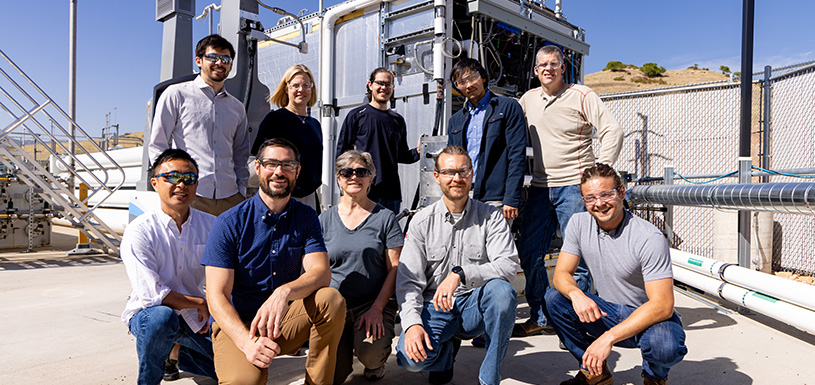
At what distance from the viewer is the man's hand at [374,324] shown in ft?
8.51

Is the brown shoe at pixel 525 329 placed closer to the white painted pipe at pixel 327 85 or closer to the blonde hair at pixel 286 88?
the blonde hair at pixel 286 88

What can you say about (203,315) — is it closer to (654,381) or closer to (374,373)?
(374,373)

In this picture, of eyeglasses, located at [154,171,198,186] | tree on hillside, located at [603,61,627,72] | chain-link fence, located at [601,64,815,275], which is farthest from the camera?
tree on hillside, located at [603,61,627,72]

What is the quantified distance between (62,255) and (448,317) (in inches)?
321

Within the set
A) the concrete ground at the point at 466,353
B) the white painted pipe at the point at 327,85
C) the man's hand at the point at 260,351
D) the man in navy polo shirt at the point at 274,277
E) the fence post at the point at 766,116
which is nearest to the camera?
the man's hand at the point at 260,351

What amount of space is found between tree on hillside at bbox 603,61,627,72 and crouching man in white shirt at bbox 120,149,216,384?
4618cm

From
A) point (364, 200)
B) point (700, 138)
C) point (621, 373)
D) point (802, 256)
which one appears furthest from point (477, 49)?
point (700, 138)

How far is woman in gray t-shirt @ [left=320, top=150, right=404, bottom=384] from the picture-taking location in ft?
8.84

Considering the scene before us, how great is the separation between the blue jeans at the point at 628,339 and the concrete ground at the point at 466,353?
0.36m

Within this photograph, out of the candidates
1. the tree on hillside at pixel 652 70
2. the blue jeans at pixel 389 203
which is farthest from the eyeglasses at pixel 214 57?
the tree on hillside at pixel 652 70

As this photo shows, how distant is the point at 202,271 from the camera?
8.63 feet

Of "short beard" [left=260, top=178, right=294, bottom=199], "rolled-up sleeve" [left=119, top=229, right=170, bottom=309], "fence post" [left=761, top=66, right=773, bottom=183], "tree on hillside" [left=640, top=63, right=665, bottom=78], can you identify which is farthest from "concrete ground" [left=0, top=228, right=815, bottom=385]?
"tree on hillside" [left=640, top=63, right=665, bottom=78]

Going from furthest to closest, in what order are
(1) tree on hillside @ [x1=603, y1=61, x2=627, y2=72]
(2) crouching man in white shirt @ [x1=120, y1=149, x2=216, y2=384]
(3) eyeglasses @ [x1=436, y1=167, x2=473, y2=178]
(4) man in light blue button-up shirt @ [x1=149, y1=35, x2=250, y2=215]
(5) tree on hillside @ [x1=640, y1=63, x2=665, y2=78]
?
1. (1) tree on hillside @ [x1=603, y1=61, x2=627, y2=72]
2. (5) tree on hillside @ [x1=640, y1=63, x2=665, y2=78]
3. (4) man in light blue button-up shirt @ [x1=149, y1=35, x2=250, y2=215]
4. (3) eyeglasses @ [x1=436, y1=167, x2=473, y2=178]
5. (2) crouching man in white shirt @ [x1=120, y1=149, x2=216, y2=384]

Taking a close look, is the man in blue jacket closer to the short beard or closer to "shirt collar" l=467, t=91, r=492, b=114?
"shirt collar" l=467, t=91, r=492, b=114
